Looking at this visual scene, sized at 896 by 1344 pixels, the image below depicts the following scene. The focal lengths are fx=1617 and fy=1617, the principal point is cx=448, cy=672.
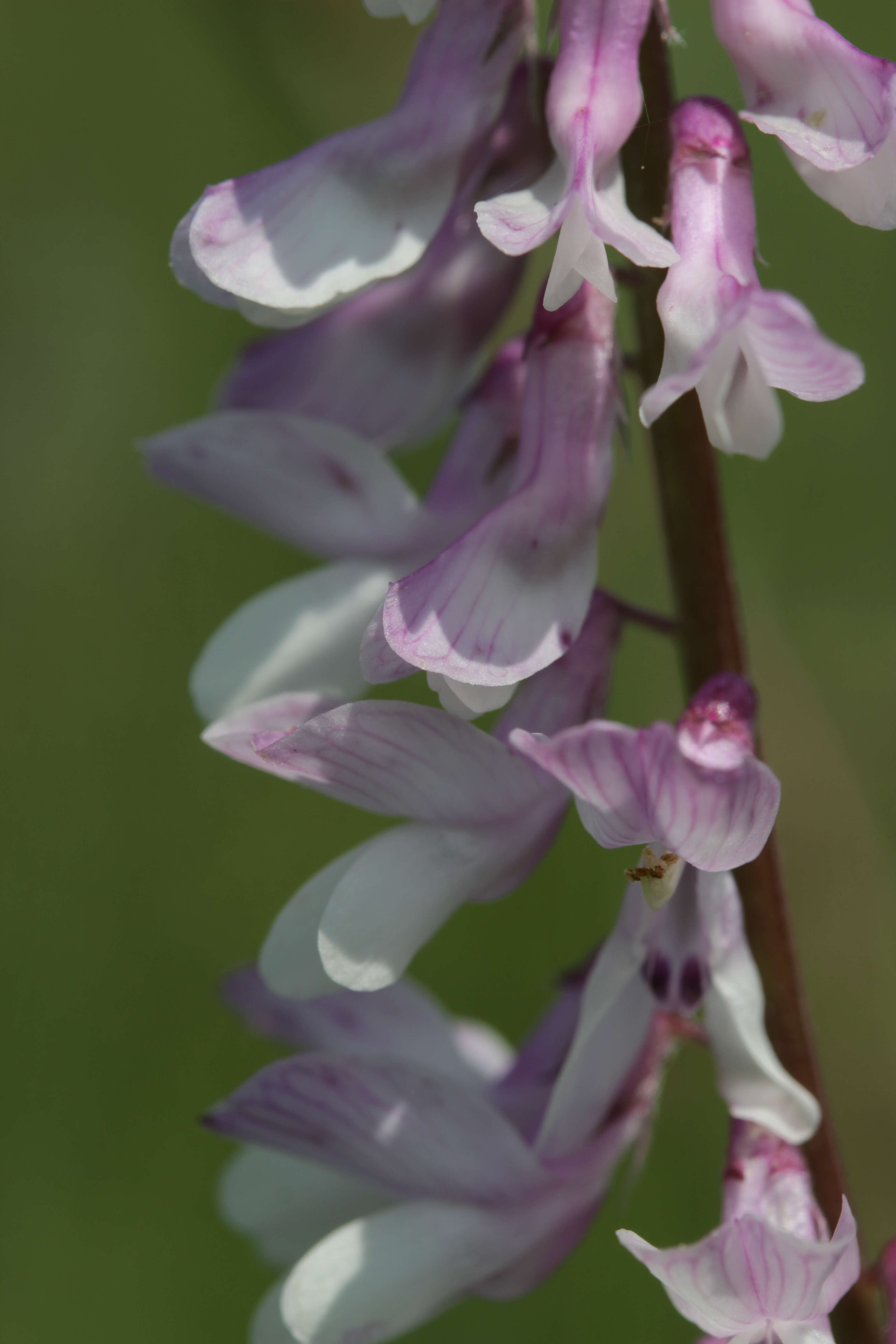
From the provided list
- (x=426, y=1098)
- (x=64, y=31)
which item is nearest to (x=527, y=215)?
(x=426, y=1098)

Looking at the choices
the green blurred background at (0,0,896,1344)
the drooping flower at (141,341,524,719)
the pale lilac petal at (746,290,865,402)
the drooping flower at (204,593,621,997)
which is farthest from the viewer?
the green blurred background at (0,0,896,1344)

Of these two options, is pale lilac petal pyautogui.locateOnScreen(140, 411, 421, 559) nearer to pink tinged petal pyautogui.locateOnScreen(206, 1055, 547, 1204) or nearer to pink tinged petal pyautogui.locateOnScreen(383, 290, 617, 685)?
pink tinged petal pyautogui.locateOnScreen(383, 290, 617, 685)

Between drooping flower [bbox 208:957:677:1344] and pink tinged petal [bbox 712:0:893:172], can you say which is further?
drooping flower [bbox 208:957:677:1344]

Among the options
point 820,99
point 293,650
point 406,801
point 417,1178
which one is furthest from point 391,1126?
point 820,99

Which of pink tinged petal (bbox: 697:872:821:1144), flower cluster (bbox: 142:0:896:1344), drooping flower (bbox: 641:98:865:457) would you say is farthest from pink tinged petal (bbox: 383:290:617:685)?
pink tinged petal (bbox: 697:872:821:1144)

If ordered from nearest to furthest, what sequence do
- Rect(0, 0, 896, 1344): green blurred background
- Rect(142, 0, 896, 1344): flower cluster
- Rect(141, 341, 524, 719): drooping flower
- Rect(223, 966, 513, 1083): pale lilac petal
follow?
Rect(142, 0, 896, 1344): flower cluster < Rect(141, 341, 524, 719): drooping flower < Rect(223, 966, 513, 1083): pale lilac petal < Rect(0, 0, 896, 1344): green blurred background

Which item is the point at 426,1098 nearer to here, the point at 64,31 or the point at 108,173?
the point at 108,173

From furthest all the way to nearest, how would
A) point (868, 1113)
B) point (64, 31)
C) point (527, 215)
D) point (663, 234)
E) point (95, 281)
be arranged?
point (64, 31) < point (95, 281) < point (868, 1113) < point (663, 234) < point (527, 215)

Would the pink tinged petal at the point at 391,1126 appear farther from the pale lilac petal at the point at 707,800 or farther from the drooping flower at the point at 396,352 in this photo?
the drooping flower at the point at 396,352
